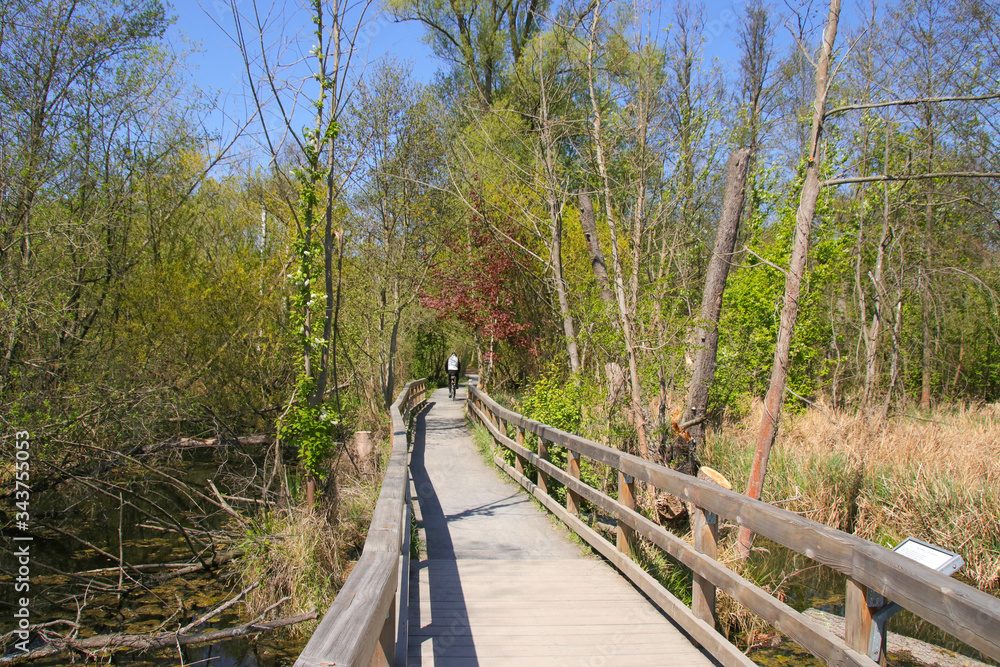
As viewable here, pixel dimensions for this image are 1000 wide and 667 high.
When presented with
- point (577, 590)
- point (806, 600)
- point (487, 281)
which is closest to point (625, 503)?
point (577, 590)

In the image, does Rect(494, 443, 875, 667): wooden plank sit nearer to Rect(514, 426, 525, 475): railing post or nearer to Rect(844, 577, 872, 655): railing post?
Rect(844, 577, 872, 655): railing post

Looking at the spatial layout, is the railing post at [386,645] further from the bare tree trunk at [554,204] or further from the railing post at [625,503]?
the bare tree trunk at [554,204]

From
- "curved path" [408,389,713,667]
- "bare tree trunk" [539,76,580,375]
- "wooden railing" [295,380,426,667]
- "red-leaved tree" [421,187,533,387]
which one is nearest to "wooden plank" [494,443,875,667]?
"curved path" [408,389,713,667]

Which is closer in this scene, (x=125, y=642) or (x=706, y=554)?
(x=706, y=554)

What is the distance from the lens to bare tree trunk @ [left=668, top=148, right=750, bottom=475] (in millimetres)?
8164

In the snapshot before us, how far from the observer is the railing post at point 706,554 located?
3.94m

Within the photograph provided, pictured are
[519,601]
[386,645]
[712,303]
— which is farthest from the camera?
[712,303]

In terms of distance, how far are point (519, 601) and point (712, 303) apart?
195 inches

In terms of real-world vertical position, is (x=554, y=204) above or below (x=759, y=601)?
above

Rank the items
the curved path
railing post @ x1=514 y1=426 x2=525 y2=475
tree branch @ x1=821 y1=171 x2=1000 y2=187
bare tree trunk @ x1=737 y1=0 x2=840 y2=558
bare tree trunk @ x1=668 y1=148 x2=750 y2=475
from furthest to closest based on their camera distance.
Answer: railing post @ x1=514 y1=426 x2=525 y2=475 → bare tree trunk @ x1=668 y1=148 x2=750 y2=475 → bare tree trunk @ x1=737 y1=0 x2=840 y2=558 → tree branch @ x1=821 y1=171 x2=1000 y2=187 → the curved path

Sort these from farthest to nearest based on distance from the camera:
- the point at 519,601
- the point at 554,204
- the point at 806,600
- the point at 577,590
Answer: the point at 554,204, the point at 806,600, the point at 577,590, the point at 519,601

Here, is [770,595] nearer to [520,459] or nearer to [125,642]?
[125,642]

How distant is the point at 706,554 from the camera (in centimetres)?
403

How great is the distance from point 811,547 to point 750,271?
1077 cm
